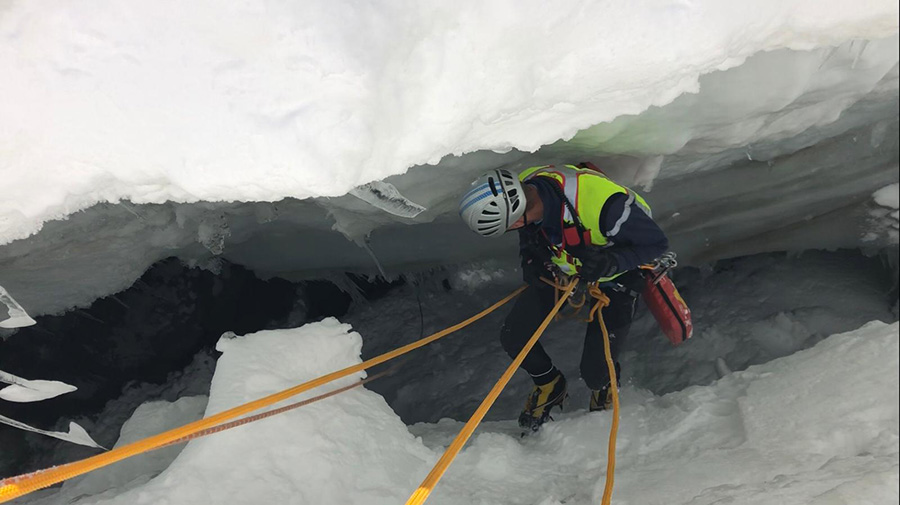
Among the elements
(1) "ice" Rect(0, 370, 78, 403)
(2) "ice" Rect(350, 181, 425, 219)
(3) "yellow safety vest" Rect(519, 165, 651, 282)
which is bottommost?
(3) "yellow safety vest" Rect(519, 165, 651, 282)

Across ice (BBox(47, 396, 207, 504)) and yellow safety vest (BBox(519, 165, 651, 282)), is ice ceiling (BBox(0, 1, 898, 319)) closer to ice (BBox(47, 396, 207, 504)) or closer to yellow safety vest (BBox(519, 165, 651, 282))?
yellow safety vest (BBox(519, 165, 651, 282))

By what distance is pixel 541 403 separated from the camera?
2.24m

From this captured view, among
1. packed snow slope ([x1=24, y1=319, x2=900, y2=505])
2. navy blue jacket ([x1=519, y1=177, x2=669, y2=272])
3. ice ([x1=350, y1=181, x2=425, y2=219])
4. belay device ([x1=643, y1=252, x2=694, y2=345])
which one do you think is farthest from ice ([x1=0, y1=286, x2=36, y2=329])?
belay device ([x1=643, y1=252, x2=694, y2=345])

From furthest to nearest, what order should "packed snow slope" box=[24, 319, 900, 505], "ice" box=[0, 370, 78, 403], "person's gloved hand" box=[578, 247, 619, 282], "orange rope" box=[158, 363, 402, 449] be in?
"person's gloved hand" box=[578, 247, 619, 282] < "ice" box=[0, 370, 78, 403] < "packed snow slope" box=[24, 319, 900, 505] < "orange rope" box=[158, 363, 402, 449]

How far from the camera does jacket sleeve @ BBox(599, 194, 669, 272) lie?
174 centimetres

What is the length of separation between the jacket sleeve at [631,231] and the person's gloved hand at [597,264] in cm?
2

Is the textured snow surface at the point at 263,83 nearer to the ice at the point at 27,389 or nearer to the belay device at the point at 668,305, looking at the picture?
the ice at the point at 27,389

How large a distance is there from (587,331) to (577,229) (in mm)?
500

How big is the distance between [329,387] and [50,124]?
0.97 meters

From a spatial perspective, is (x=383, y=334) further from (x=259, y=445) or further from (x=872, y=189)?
(x=872, y=189)

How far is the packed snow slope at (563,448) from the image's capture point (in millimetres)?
1265

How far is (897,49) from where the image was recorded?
6.36ft

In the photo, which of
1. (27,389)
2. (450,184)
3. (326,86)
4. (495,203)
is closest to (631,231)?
(495,203)

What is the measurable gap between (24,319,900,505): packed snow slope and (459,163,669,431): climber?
424mm
